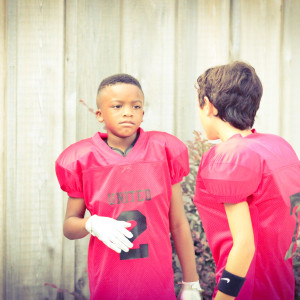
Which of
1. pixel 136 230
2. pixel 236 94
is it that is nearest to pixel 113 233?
pixel 136 230

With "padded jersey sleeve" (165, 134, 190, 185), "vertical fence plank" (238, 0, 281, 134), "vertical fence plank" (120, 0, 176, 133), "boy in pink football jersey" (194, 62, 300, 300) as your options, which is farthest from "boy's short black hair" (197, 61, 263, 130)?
"vertical fence plank" (238, 0, 281, 134)

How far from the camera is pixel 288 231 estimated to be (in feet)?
5.27

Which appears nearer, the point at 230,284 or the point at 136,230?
the point at 230,284

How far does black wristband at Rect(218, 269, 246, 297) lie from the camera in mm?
1536

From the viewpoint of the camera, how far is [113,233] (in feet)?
6.01

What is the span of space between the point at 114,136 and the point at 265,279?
2.81 feet

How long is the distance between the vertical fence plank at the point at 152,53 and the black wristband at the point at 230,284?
1.59 metres

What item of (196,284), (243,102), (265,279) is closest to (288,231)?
(265,279)

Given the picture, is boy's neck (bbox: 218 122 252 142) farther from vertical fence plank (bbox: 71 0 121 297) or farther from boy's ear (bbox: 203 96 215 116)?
vertical fence plank (bbox: 71 0 121 297)

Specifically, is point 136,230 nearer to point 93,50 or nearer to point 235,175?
point 235,175

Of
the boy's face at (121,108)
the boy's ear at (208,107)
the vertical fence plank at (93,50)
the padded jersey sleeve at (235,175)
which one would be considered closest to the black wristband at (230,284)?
the padded jersey sleeve at (235,175)

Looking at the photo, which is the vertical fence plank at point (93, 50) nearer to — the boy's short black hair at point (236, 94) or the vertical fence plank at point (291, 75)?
the vertical fence plank at point (291, 75)

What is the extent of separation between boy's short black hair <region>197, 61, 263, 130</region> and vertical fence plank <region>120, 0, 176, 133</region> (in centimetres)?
130

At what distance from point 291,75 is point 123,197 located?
1.84 metres
